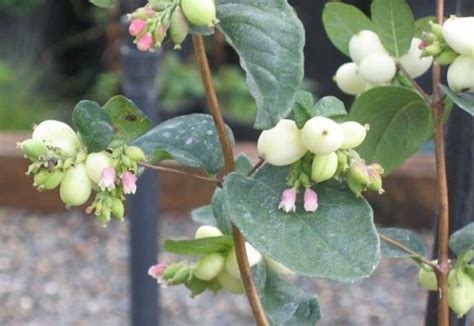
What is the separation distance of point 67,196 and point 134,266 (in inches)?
43.3

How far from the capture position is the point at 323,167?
456 mm

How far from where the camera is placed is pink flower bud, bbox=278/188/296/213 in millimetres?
471

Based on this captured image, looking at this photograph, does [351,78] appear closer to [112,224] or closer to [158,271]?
[158,271]

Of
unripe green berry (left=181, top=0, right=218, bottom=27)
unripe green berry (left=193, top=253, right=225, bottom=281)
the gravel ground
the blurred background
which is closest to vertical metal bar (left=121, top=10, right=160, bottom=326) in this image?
the blurred background

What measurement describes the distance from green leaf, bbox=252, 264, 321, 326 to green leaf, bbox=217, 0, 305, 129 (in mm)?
172

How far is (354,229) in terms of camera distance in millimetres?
462

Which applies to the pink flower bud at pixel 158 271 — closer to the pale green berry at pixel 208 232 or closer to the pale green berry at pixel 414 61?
the pale green berry at pixel 208 232

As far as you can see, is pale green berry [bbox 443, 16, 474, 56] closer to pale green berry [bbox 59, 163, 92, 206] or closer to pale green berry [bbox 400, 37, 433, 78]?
pale green berry [bbox 400, 37, 433, 78]

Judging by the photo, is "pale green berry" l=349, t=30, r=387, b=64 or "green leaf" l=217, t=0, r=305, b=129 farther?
"pale green berry" l=349, t=30, r=387, b=64

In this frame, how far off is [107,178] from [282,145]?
0.28ft

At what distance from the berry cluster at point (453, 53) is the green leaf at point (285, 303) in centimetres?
16

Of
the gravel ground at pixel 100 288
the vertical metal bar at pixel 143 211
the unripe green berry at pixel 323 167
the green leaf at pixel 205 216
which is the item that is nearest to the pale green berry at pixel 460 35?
the unripe green berry at pixel 323 167

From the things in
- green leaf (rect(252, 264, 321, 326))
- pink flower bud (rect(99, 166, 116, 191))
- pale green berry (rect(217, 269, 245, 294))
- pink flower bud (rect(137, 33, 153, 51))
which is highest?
pink flower bud (rect(137, 33, 153, 51))

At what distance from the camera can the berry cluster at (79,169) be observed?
472 mm
